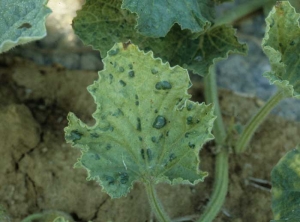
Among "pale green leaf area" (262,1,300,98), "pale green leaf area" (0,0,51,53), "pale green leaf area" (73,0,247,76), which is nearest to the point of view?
"pale green leaf area" (0,0,51,53)

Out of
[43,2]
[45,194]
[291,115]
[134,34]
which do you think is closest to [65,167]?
[45,194]

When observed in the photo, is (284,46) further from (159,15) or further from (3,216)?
(3,216)

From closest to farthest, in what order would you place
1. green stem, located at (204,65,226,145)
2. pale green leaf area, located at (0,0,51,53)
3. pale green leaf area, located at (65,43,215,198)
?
pale green leaf area, located at (0,0,51,53) < pale green leaf area, located at (65,43,215,198) < green stem, located at (204,65,226,145)

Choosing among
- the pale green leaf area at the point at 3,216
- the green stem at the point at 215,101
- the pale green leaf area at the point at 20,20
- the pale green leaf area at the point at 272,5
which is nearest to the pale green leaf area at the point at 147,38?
the green stem at the point at 215,101

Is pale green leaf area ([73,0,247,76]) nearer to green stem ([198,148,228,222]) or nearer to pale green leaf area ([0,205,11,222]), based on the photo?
green stem ([198,148,228,222])

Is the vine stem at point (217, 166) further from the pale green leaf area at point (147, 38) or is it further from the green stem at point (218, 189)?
the pale green leaf area at point (147, 38)

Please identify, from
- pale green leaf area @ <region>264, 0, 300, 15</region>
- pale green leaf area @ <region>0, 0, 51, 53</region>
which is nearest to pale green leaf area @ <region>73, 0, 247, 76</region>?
pale green leaf area @ <region>0, 0, 51, 53</region>

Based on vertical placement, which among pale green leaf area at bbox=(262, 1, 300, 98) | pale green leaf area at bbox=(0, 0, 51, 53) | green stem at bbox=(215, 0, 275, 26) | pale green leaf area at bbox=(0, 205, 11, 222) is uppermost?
pale green leaf area at bbox=(262, 1, 300, 98)

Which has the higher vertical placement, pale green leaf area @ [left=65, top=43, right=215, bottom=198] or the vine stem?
pale green leaf area @ [left=65, top=43, right=215, bottom=198]
